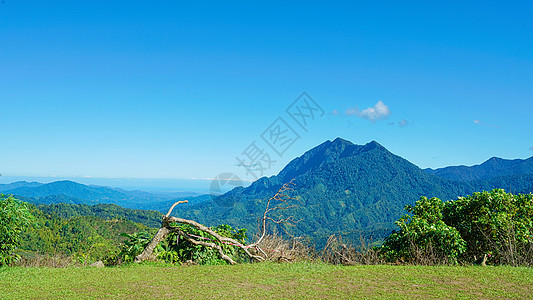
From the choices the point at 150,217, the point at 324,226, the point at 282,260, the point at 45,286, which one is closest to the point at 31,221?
the point at 45,286

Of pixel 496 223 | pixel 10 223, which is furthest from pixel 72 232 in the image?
pixel 496 223

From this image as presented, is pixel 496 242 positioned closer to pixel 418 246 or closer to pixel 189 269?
pixel 418 246

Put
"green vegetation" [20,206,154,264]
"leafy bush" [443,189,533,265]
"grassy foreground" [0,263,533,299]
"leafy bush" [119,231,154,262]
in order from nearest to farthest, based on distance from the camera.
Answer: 1. "grassy foreground" [0,263,533,299]
2. "leafy bush" [119,231,154,262]
3. "leafy bush" [443,189,533,265]
4. "green vegetation" [20,206,154,264]

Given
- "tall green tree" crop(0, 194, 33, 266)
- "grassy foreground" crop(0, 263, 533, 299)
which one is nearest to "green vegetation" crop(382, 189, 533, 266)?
"grassy foreground" crop(0, 263, 533, 299)

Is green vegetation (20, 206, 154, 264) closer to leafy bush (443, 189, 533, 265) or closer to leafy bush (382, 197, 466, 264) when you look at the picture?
leafy bush (382, 197, 466, 264)

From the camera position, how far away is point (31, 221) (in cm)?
822

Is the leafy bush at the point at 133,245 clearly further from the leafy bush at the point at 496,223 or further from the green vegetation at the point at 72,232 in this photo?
the green vegetation at the point at 72,232

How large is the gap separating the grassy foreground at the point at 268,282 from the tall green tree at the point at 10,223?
1.50 ft

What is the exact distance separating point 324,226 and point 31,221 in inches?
7208

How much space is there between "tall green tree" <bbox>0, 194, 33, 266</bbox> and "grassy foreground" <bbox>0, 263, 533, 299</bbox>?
458 millimetres

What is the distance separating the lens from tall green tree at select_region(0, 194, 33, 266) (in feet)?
25.6

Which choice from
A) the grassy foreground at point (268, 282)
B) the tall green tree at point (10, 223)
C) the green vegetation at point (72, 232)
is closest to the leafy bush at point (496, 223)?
the grassy foreground at point (268, 282)

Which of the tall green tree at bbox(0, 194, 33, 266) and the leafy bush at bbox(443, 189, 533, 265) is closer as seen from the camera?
the tall green tree at bbox(0, 194, 33, 266)

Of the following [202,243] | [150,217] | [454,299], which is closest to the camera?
[454,299]
